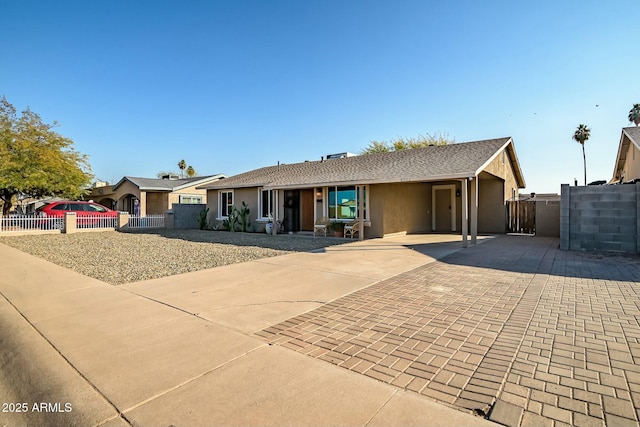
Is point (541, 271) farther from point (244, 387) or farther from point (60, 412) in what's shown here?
point (60, 412)

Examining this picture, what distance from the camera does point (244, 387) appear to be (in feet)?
8.91

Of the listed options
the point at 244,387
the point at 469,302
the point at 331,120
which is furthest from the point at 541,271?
the point at 331,120

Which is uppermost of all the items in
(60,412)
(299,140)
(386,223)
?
(299,140)

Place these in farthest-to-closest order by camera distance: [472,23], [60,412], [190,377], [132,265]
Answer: [472,23] → [132,265] → [190,377] → [60,412]

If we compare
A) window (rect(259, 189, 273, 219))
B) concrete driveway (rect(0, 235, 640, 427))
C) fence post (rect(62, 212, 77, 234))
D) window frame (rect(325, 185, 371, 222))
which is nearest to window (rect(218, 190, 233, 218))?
window (rect(259, 189, 273, 219))

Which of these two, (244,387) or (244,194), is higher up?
(244,194)

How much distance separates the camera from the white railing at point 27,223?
16859mm

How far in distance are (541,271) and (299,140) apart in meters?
21.5

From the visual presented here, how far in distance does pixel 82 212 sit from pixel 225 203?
8.54m

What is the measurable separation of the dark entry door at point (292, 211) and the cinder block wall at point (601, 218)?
1134 cm

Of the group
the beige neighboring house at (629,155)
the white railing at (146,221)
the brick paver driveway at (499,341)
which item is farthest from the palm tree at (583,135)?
the white railing at (146,221)

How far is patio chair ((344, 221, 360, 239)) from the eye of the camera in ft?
46.3

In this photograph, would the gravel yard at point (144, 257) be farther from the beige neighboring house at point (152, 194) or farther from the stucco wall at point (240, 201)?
the beige neighboring house at point (152, 194)

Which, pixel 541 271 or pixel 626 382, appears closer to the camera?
pixel 626 382
